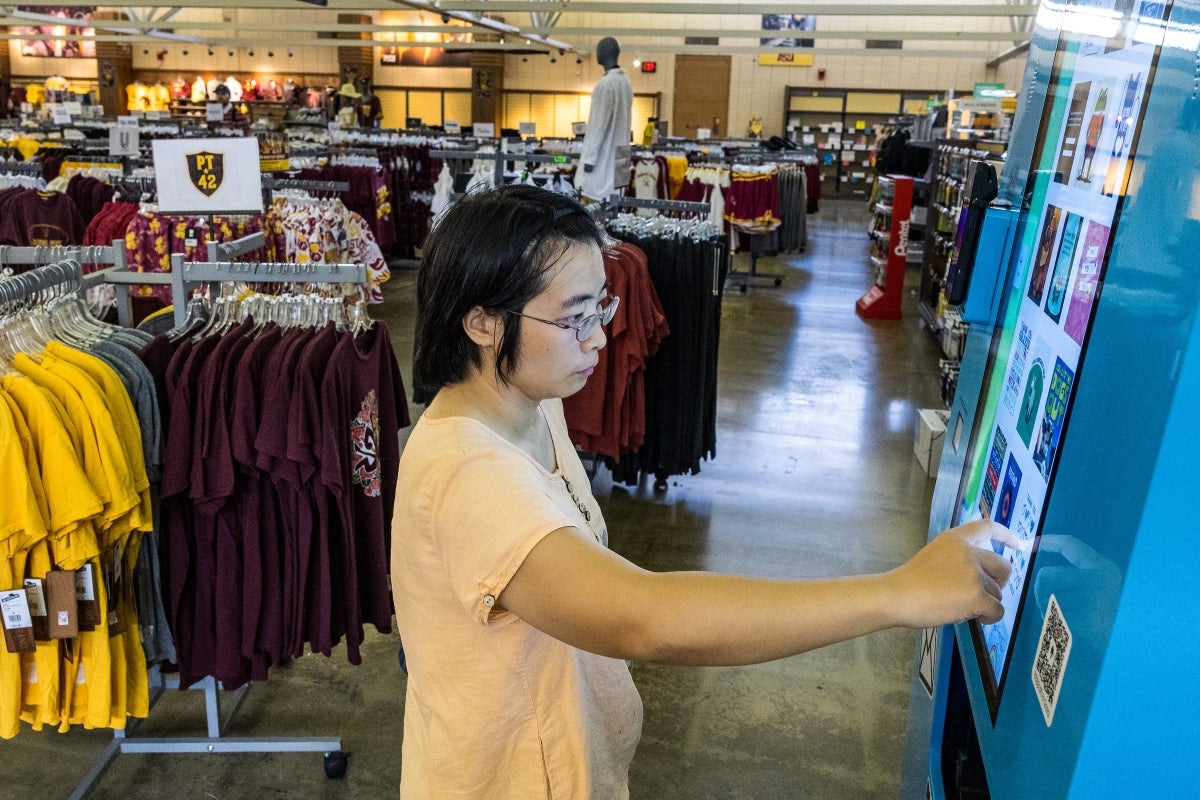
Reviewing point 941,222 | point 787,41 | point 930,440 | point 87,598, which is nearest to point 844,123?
point 787,41

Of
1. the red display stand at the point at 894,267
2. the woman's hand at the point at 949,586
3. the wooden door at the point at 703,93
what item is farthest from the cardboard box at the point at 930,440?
the wooden door at the point at 703,93

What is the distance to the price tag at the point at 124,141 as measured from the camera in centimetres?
704

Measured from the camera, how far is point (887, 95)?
22.0 m

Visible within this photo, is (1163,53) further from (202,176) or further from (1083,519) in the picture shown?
(202,176)

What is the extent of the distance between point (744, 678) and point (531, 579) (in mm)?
2500

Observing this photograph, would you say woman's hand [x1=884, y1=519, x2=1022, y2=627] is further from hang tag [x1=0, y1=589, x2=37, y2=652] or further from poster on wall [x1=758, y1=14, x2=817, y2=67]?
poster on wall [x1=758, y1=14, x2=817, y2=67]

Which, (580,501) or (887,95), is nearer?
(580,501)

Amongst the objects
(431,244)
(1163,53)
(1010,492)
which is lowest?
(1010,492)

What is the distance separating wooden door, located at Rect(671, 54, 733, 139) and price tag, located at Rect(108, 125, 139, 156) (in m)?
16.9

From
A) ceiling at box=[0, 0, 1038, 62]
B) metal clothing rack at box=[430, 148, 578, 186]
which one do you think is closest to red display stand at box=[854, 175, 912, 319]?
ceiling at box=[0, 0, 1038, 62]

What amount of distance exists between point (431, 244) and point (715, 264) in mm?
3127

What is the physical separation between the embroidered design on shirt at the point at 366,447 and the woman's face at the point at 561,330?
127 cm

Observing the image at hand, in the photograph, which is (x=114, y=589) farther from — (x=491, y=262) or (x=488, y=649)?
(x=491, y=262)

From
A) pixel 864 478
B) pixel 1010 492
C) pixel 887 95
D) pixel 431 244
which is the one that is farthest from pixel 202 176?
pixel 887 95
